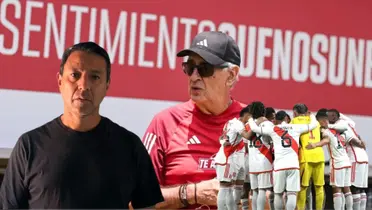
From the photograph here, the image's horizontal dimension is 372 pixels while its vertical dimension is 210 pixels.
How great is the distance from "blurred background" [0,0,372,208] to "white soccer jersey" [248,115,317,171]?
128mm

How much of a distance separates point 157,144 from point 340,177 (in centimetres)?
333

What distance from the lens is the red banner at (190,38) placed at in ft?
11.9

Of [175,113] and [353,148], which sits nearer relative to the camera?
[175,113]

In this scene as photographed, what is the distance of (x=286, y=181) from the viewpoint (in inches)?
178

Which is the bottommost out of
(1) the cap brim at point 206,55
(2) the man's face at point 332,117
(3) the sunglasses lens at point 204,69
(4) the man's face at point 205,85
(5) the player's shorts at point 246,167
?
(5) the player's shorts at point 246,167

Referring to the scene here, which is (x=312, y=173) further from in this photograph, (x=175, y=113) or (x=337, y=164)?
(x=175, y=113)

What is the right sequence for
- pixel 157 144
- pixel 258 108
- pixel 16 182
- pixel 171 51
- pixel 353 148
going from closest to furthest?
pixel 16 182
pixel 157 144
pixel 258 108
pixel 171 51
pixel 353 148

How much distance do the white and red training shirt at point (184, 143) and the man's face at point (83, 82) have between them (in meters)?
0.50

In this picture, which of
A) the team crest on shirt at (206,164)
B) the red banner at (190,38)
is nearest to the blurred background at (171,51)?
the red banner at (190,38)

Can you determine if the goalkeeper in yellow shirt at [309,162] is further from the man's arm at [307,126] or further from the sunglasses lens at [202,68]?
the sunglasses lens at [202,68]

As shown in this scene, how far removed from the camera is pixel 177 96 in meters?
3.99

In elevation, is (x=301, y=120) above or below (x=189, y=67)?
below

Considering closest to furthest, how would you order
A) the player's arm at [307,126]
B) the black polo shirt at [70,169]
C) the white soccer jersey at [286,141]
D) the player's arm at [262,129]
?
the black polo shirt at [70,169] < the player's arm at [262,129] < the white soccer jersey at [286,141] < the player's arm at [307,126]

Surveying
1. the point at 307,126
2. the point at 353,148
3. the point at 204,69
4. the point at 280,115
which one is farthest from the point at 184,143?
the point at 353,148
